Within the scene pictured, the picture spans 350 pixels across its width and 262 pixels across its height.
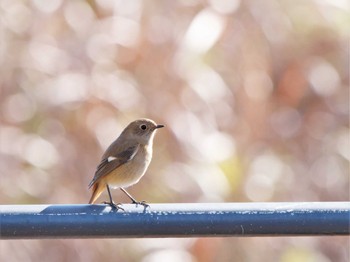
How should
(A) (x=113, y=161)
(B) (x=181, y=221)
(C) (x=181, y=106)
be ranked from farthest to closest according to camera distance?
1. (C) (x=181, y=106)
2. (A) (x=113, y=161)
3. (B) (x=181, y=221)

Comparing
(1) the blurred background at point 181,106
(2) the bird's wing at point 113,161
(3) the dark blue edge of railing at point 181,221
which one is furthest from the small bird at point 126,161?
(3) the dark blue edge of railing at point 181,221

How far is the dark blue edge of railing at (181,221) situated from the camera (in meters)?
2.55

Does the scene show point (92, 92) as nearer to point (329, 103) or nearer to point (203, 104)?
point (203, 104)

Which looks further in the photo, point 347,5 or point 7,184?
point 347,5

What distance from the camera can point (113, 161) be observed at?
4578 millimetres

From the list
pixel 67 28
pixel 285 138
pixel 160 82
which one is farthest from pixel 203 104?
pixel 67 28

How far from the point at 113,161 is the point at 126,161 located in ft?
0.26

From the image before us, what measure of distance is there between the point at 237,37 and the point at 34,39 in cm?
132

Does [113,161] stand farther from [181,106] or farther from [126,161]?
[181,106]

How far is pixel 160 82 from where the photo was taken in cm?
567

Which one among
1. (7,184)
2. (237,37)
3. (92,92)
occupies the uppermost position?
(237,37)

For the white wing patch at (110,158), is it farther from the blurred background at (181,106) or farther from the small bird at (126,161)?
the blurred background at (181,106)

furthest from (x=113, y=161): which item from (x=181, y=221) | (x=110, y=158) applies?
(x=181, y=221)

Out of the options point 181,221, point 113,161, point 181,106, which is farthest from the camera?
point 181,106
